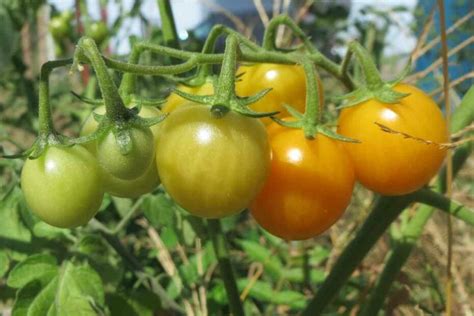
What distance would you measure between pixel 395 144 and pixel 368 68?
108mm

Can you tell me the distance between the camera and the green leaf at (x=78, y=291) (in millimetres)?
938

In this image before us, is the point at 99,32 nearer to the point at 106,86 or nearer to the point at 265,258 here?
the point at 265,258

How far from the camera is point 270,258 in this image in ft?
4.42

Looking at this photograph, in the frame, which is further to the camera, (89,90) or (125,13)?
(125,13)

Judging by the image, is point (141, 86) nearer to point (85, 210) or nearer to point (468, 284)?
point (468, 284)

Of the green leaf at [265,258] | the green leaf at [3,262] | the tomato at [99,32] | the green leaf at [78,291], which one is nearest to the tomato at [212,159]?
the green leaf at [78,291]

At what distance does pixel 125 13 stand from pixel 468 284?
1.09m

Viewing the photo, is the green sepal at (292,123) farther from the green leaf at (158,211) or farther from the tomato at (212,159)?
the green leaf at (158,211)

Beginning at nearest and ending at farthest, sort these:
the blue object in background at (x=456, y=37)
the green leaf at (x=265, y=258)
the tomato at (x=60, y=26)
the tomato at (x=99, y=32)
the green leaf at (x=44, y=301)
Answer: the green leaf at (x=44, y=301), the green leaf at (x=265, y=258), the blue object in background at (x=456, y=37), the tomato at (x=99, y=32), the tomato at (x=60, y=26)

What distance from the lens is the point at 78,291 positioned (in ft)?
3.13

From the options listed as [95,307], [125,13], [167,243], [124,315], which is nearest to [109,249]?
[167,243]

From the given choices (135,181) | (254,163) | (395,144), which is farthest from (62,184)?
(395,144)

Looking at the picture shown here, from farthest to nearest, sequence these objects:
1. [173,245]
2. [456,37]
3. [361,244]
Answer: [456,37]
[173,245]
[361,244]

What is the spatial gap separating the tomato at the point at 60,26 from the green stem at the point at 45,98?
5.25ft
